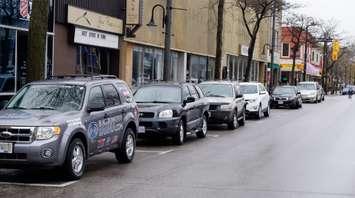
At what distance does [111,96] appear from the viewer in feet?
39.9

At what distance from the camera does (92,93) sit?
1141 centimetres

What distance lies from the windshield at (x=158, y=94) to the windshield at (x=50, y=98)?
553 centimetres

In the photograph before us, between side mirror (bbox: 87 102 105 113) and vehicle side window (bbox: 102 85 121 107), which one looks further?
vehicle side window (bbox: 102 85 121 107)

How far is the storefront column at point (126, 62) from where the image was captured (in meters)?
30.0

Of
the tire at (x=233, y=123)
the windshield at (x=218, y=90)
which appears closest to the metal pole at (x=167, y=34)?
the windshield at (x=218, y=90)

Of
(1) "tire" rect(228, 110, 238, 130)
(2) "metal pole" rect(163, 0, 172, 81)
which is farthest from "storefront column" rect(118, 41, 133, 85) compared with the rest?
(1) "tire" rect(228, 110, 238, 130)

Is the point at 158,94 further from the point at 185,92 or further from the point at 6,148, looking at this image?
the point at 6,148

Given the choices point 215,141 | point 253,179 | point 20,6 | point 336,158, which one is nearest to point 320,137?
point 215,141

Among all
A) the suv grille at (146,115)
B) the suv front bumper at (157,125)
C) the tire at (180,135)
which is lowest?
the tire at (180,135)

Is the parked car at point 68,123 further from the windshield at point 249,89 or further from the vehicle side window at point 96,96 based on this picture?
the windshield at point 249,89

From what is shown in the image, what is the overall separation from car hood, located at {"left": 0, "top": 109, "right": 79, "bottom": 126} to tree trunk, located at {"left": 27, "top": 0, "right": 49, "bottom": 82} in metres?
4.18

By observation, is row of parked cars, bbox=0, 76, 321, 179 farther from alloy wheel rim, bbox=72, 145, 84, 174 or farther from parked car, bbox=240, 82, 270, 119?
parked car, bbox=240, 82, 270, 119

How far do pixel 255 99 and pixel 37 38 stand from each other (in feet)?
48.8

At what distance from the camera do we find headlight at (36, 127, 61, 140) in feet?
32.0
